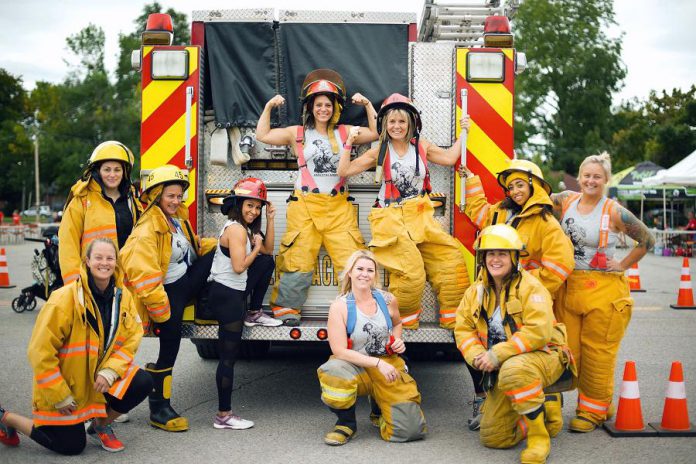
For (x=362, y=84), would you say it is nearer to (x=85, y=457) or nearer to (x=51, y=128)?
(x=85, y=457)

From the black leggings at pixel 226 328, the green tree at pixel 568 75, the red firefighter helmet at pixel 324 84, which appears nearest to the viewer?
the black leggings at pixel 226 328

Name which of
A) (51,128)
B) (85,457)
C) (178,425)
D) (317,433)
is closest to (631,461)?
(317,433)

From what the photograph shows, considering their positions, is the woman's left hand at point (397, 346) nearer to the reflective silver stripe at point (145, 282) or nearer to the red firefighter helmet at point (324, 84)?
the reflective silver stripe at point (145, 282)

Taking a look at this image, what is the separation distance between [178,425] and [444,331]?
1.90 metres

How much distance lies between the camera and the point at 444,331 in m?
5.54

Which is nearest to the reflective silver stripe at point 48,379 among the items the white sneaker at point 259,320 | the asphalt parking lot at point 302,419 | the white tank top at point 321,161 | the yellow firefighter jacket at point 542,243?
the asphalt parking lot at point 302,419

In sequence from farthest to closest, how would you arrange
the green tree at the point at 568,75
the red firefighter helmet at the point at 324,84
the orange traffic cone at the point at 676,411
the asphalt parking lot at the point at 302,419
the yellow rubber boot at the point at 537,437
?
1. the green tree at the point at 568,75
2. the red firefighter helmet at the point at 324,84
3. the orange traffic cone at the point at 676,411
4. the asphalt parking lot at the point at 302,419
5. the yellow rubber boot at the point at 537,437

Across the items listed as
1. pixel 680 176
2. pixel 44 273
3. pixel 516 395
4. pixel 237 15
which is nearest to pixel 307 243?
pixel 516 395

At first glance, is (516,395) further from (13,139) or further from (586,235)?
(13,139)

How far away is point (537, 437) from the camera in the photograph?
471 centimetres

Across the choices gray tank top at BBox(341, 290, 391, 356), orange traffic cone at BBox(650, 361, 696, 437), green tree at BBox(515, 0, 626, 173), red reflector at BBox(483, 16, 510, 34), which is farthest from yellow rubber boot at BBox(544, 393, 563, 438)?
green tree at BBox(515, 0, 626, 173)

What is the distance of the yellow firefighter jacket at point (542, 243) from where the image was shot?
5.28 metres

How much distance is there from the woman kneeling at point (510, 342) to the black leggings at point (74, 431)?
78.9 inches

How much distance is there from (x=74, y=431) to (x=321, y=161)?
8.12 ft
